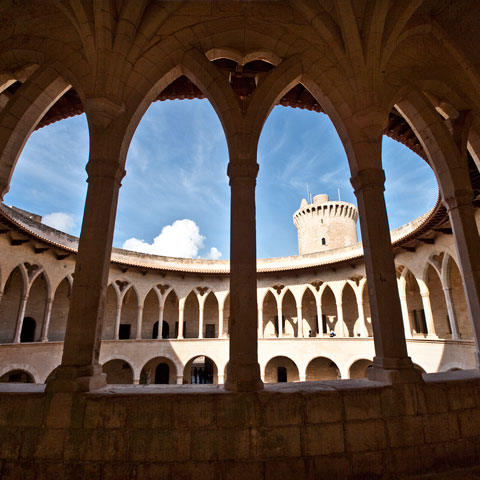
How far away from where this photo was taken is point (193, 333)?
24766mm

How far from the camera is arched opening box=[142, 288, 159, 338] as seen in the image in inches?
908

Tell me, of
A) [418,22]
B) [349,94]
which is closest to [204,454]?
[349,94]

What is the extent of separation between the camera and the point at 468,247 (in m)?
5.03

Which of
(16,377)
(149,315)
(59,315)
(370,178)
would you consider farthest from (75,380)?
(149,315)

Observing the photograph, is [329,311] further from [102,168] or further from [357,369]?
[102,168]

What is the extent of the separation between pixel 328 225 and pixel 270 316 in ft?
48.2

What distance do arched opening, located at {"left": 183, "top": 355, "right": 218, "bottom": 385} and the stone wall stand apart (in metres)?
18.8

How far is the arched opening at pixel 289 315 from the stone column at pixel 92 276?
21.6 m

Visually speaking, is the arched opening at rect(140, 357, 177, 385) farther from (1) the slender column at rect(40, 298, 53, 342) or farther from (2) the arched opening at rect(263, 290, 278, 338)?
(1) the slender column at rect(40, 298, 53, 342)

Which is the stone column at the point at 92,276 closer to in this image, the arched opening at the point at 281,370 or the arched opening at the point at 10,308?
the arched opening at the point at 10,308

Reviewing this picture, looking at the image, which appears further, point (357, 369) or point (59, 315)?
point (357, 369)

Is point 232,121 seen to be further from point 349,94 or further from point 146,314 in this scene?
point 146,314

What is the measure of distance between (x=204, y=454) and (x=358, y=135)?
4.94 metres

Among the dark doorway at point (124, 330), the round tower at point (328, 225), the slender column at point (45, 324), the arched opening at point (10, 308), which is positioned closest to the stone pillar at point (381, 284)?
the slender column at point (45, 324)
